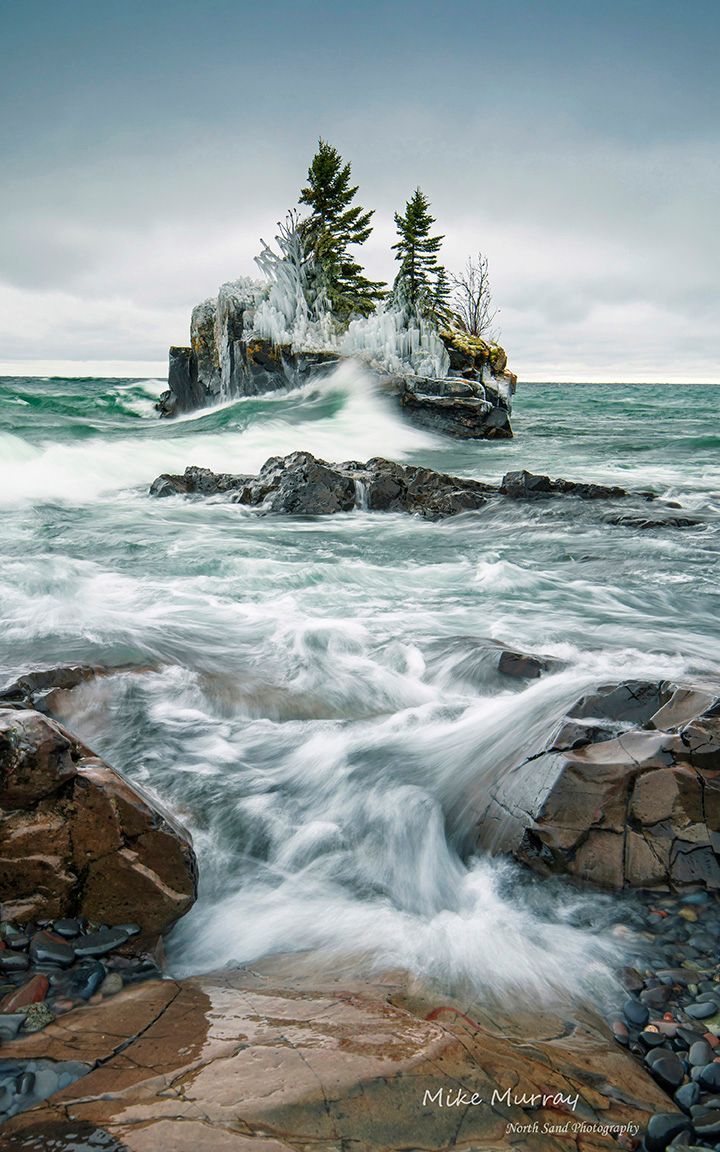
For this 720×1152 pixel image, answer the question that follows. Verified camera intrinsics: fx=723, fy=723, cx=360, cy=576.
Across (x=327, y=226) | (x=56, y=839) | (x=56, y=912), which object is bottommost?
(x=56, y=912)

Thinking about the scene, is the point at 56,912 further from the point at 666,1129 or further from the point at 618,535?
the point at 618,535

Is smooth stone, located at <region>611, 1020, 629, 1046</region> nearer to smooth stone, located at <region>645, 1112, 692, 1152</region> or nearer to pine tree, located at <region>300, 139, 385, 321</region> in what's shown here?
smooth stone, located at <region>645, 1112, 692, 1152</region>

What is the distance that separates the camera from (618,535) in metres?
10.8

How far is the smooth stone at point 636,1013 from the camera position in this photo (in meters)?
2.46

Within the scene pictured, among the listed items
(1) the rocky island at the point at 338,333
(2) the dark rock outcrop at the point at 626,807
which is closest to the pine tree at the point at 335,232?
(1) the rocky island at the point at 338,333

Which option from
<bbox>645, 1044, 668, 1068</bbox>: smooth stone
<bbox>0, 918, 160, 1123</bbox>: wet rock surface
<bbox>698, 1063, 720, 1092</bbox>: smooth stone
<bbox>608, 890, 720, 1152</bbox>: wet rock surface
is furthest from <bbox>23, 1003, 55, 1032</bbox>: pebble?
<bbox>698, 1063, 720, 1092</bbox>: smooth stone

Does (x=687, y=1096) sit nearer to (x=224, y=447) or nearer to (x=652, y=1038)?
(x=652, y=1038)

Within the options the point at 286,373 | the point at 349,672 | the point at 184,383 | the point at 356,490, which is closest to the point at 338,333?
the point at 286,373

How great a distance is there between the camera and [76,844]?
2.77 m

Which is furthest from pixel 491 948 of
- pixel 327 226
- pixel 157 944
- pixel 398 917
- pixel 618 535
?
pixel 327 226

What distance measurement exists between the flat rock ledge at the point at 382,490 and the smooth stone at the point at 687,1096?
1049 centimetres

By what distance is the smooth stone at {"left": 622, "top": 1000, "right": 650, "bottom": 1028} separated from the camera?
246 centimetres

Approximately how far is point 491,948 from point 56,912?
5.54 ft

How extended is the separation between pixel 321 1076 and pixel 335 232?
3797cm
